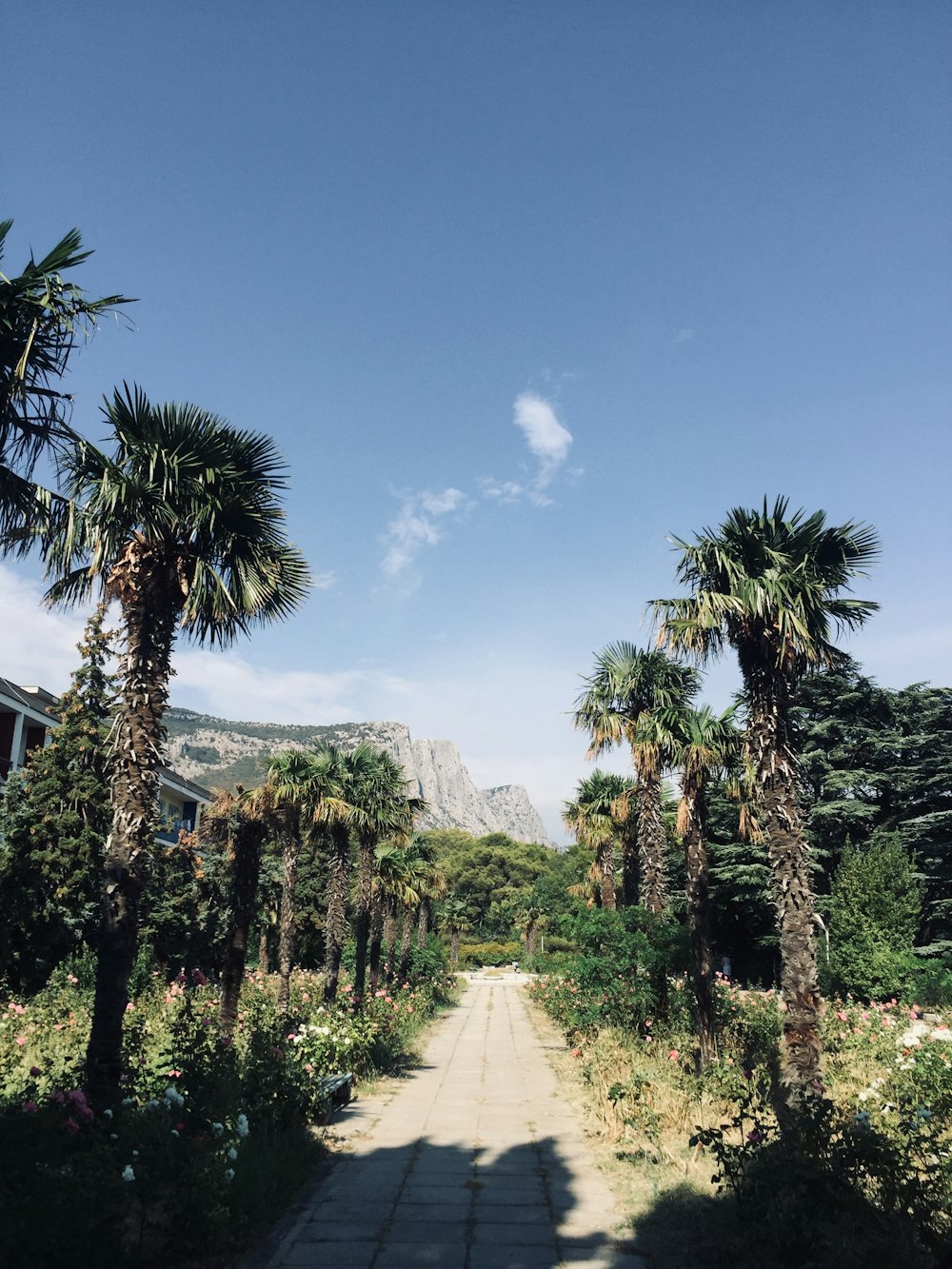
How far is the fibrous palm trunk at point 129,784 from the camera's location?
740cm

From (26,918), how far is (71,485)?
16526mm

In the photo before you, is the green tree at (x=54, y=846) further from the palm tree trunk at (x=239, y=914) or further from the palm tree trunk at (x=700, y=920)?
the palm tree trunk at (x=700, y=920)

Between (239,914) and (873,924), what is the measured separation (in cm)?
1764

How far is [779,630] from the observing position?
10.3 metres

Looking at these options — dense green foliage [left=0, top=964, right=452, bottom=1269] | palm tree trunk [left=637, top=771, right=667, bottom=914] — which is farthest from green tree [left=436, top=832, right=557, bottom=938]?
dense green foliage [left=0, top=964, right=452, bottom=1269]

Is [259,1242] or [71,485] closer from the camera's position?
[259,1242]

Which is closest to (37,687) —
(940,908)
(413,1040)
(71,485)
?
(413,1040)

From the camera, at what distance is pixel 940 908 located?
3011 centimetres

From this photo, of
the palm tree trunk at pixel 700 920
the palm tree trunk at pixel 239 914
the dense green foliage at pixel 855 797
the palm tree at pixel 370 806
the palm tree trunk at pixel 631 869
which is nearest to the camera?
the palm tree trunk at pixel 700 920

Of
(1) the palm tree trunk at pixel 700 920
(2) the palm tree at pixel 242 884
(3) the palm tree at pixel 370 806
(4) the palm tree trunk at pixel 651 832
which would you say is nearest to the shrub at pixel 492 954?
(3) the palm tree at pixel 370 806

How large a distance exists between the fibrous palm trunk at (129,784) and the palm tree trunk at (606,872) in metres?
19.2

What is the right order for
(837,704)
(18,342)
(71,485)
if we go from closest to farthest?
(18,342) → (71,485) → (837,704)

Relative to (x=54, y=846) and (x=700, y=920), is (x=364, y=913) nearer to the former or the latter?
(x=54, y=846)

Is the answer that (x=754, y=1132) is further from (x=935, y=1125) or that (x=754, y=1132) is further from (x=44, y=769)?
(x=44, y=769)
